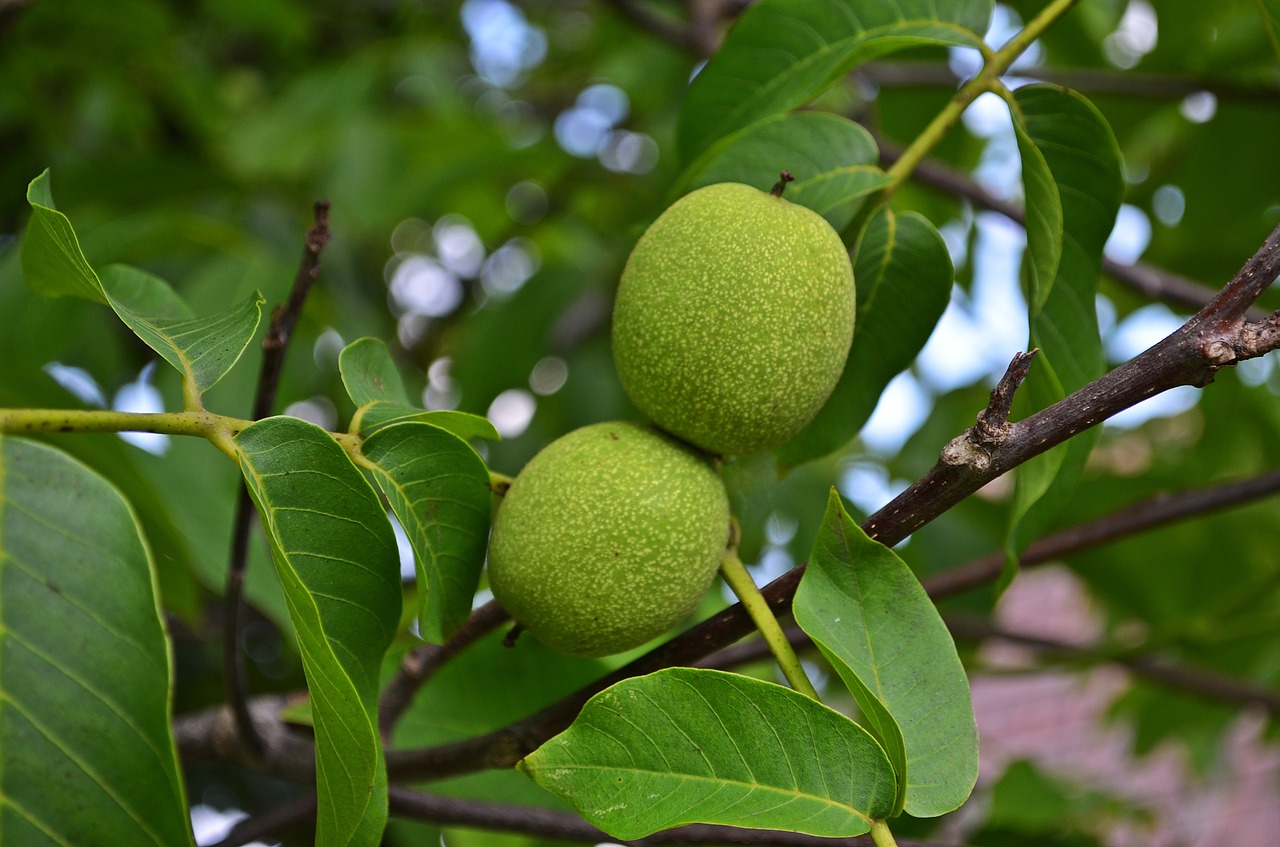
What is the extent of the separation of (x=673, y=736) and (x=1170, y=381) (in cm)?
33

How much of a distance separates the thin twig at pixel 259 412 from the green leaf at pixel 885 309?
15.7 inches

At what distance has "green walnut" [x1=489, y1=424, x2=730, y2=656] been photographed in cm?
69

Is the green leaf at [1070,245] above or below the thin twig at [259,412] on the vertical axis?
above

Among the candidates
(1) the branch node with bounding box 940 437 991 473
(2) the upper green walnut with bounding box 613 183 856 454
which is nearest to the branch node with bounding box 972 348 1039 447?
(1) the branch node with bounding box 940 437 991 473

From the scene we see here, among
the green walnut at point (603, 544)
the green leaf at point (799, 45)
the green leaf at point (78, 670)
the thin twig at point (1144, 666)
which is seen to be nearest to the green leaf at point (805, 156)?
the green leaf at point (799, 45)

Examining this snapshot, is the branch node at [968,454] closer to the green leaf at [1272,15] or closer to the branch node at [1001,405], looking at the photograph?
the branch node at [1001,405]

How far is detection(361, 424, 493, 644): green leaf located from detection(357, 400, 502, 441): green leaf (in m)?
0.01

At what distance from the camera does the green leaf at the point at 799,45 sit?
0.85 meters

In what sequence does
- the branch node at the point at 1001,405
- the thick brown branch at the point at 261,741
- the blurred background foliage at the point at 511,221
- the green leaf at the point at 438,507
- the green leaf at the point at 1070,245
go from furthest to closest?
1. the blurred background foliage at the point at 511,221
2. the thick brown branch at the point at 261,741
3. the green leaf at the point at 1070,245
4. the green leaf at the point at 438,507
5. the branch node at the point at 1001,405

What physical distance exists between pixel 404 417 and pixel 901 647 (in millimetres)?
329

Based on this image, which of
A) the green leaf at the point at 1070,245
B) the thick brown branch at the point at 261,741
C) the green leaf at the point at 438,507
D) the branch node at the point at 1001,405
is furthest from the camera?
the thick brown branch at the point at 261,741

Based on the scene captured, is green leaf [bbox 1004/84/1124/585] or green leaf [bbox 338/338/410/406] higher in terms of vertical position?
green leaf [bbox 1004/84/1124/585]

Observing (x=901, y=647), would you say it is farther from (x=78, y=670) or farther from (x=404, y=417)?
(x=78, y=670)

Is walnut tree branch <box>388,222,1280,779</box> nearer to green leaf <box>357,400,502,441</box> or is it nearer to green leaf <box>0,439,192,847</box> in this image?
green leaf <box>357,400,502,441</box>
